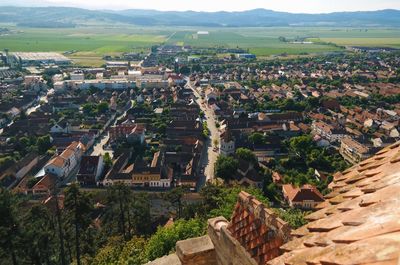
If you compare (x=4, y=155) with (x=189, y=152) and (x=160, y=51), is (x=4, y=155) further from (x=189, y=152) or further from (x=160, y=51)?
(x=160, y=51)

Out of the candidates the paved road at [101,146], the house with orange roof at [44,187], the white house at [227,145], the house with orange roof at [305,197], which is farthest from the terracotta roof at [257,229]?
the paved road at [101,146]

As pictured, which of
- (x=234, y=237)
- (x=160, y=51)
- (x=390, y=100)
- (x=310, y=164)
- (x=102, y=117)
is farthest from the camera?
(x=160, y=51)

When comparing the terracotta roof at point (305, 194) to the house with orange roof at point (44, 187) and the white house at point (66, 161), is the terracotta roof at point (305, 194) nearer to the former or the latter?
the house with orange roof at point (44, 187)

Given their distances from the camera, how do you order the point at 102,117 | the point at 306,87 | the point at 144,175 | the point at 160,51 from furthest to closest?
the point at 160,51
the point at 306,87
the point at 102,117
the point at 144,175

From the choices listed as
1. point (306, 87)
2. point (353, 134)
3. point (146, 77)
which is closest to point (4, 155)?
point (353, 134)

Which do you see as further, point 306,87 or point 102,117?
point 306,87

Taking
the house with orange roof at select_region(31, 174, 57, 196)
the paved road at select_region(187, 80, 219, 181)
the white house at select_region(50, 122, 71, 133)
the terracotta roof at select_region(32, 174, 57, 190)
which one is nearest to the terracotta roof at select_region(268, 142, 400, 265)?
the paved road at select_region(187, 80, 219, 181)
